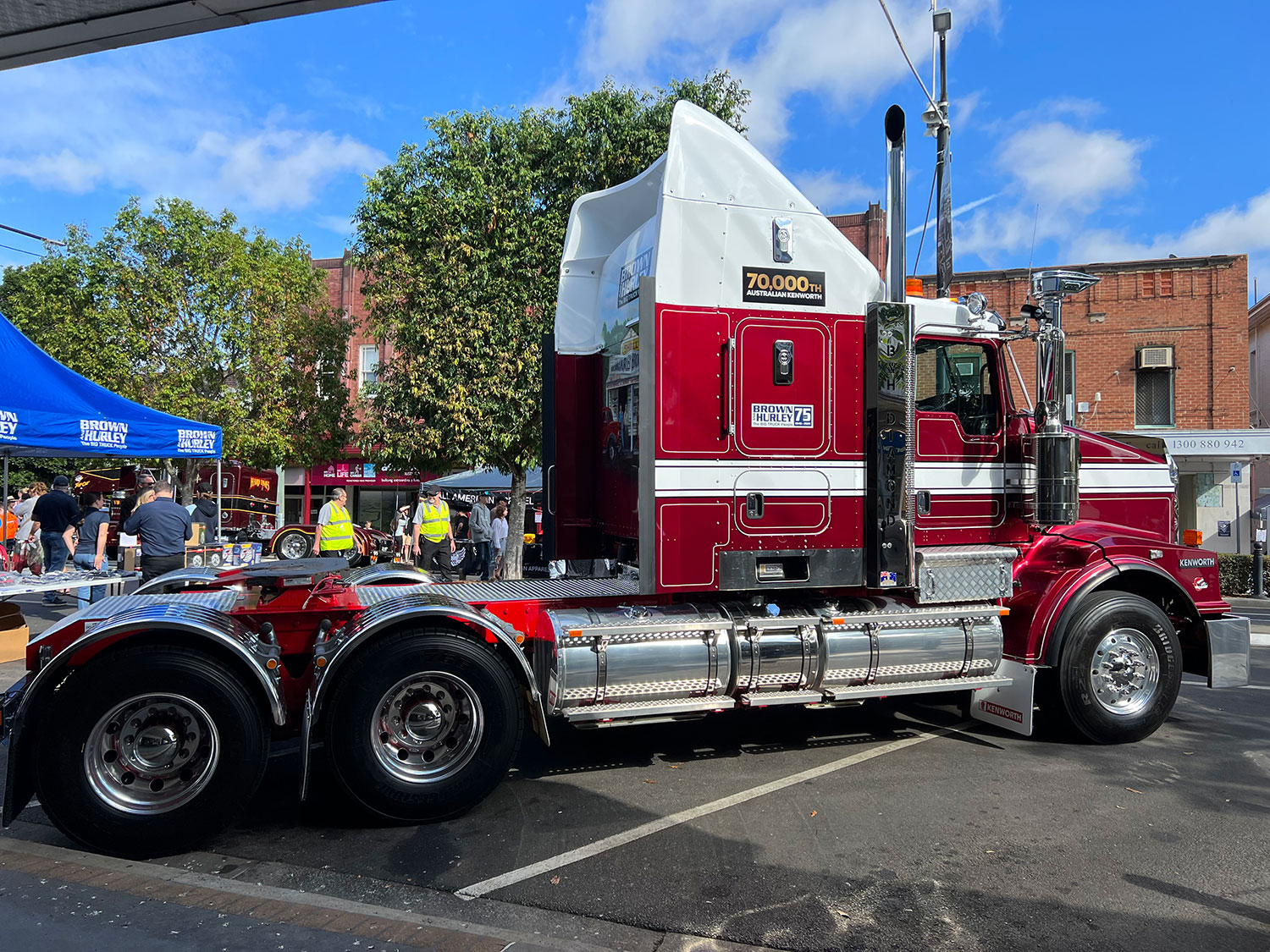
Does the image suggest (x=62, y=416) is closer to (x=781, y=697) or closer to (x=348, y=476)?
(x=781, y=697)

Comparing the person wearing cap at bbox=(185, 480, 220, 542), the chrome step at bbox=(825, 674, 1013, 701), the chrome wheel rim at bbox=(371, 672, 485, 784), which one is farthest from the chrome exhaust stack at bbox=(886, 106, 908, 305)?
the person wearing cap at bbox=(185, 480, 220, 542)

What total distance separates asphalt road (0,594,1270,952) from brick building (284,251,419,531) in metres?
25.7

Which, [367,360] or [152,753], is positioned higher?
[367,360]

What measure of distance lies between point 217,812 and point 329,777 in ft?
3.79

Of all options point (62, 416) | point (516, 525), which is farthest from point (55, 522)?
point (516, 525)

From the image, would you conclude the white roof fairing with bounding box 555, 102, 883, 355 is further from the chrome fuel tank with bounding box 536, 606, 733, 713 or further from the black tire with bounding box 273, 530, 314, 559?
the black tire with bounding box 273, 530, 314, 559

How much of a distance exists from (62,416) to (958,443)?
31.3 feet

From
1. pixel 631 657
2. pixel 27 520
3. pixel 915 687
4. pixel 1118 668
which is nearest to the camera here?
pixel 631 657

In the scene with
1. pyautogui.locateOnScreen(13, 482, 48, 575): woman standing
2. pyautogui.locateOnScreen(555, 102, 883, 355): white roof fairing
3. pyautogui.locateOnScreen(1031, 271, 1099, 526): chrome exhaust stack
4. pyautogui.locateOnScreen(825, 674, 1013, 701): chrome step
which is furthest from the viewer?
pyautogui.locateOnScreen(13, 482, 48, 575): woman standing

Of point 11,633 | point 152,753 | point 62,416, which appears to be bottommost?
point 152,753

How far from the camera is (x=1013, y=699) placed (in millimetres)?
6109

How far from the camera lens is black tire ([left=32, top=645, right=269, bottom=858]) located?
162 inches

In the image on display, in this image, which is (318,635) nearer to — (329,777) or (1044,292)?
(329,777)

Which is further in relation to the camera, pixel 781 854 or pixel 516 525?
pixel 516 525
